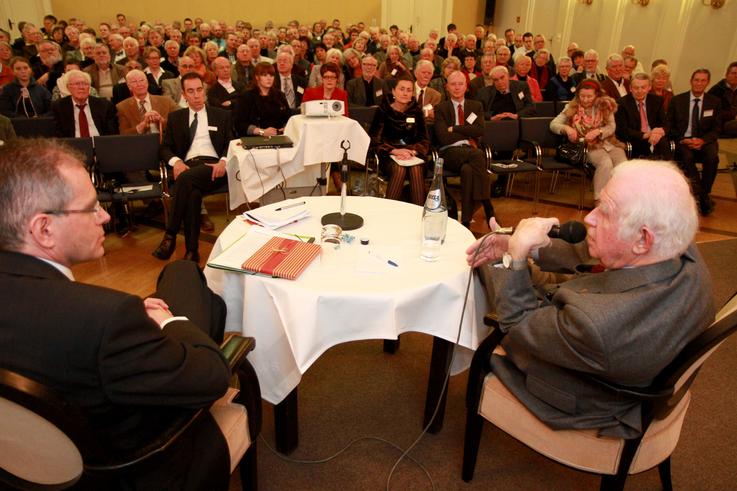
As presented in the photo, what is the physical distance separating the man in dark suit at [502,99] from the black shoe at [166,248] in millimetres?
3982

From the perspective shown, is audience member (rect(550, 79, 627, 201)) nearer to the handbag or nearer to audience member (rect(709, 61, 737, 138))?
the handbag

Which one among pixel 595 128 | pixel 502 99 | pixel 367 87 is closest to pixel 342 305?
pixel 595 128

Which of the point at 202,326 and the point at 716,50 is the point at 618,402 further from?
the point at 716,50

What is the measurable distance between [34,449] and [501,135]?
4.83 m

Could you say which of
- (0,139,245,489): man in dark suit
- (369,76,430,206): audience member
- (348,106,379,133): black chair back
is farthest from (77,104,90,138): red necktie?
(0,139,245,489): man in dark suit

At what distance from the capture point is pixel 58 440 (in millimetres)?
1040

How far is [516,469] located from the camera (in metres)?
1.95

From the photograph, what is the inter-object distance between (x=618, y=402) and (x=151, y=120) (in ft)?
14.6

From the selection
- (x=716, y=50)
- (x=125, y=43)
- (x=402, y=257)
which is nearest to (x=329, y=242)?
(x=402, y=257)

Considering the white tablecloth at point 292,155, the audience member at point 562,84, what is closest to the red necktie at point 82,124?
the white tablecloth at point 292,155

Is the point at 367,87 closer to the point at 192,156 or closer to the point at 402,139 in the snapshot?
the point at 402,139

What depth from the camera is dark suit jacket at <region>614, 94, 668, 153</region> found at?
544cm

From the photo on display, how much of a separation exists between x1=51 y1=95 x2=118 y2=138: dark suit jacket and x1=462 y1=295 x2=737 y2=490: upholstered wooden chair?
4380mm

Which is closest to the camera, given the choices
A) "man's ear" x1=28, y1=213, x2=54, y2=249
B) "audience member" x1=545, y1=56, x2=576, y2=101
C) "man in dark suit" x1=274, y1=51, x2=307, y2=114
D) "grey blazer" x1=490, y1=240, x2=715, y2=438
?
"man's ear" x1=28, y1=213, x2=54, y2=249
